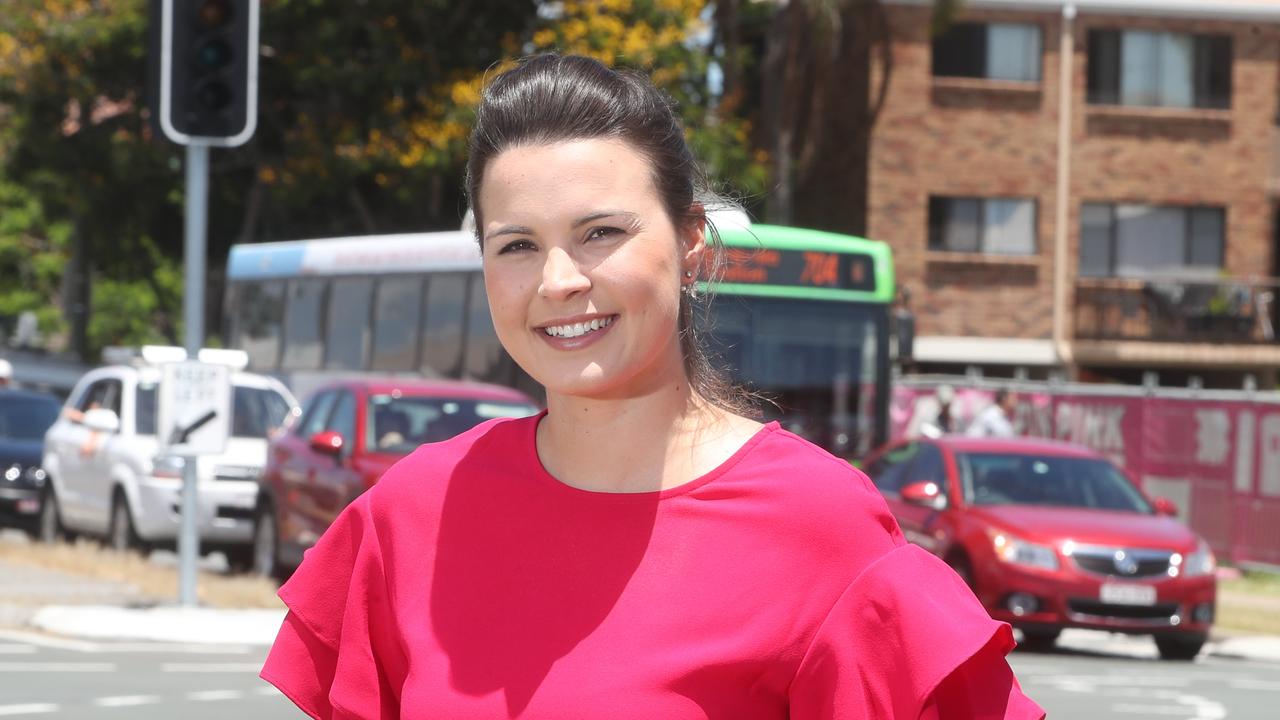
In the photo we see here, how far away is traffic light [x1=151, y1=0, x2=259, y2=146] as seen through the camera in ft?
46.1

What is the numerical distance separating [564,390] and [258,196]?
33.6 metres

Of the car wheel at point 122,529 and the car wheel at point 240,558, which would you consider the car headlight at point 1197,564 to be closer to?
the car wheel at point 240,558

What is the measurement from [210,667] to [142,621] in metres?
2.01

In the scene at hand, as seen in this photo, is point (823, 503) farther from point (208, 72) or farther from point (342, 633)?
point (208, 72)

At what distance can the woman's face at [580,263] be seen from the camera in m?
2.70

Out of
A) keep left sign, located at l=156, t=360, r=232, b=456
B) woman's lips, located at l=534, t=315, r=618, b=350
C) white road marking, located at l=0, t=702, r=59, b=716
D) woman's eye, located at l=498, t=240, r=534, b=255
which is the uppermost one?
woman's eye, located at l=498, t=240, r=534, b=255

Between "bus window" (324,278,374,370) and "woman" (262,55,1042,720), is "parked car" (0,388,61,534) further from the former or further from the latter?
"woman" (262,55,1042,720)

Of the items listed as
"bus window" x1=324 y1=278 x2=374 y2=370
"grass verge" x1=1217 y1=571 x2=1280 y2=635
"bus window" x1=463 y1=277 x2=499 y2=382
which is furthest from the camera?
"bus window" x1=324 y1=278 x2=374 y2=370

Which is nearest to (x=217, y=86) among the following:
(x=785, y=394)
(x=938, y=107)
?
(x=785, y=394)

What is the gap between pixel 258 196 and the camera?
117ft

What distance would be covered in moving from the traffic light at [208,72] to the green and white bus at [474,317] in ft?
10.9

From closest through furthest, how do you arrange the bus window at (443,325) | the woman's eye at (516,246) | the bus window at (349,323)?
the woman's eye at (516,246)
the bus window at (443,325)
the bus window at (349,323)

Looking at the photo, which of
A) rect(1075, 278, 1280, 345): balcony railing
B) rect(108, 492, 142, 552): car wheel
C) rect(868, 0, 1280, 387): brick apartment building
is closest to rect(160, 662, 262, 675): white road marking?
rect(108, 492, 142, 552): car wheel

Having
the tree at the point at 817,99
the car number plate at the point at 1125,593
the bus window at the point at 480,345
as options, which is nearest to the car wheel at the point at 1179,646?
the car number plate at the point at 1125,593
